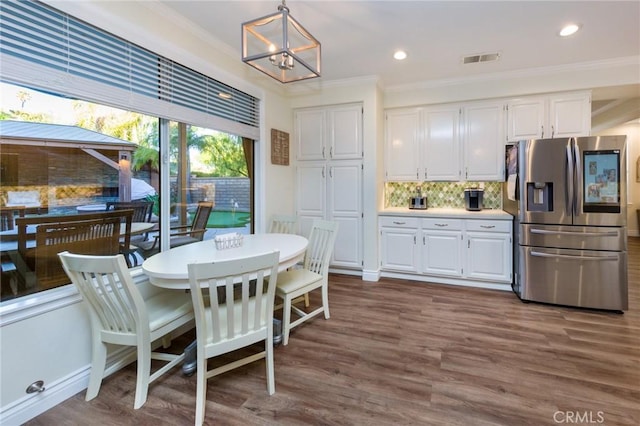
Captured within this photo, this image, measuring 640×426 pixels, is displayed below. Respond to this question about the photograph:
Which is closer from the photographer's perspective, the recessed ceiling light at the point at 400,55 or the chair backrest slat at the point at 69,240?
the chair backrest slat at the point at 69,240

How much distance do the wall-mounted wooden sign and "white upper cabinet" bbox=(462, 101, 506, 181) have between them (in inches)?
94.1

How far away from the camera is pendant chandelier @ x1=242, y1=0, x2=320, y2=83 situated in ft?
6.05

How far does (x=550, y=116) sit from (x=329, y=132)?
2.71 m

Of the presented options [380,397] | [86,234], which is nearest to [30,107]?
[86,234]

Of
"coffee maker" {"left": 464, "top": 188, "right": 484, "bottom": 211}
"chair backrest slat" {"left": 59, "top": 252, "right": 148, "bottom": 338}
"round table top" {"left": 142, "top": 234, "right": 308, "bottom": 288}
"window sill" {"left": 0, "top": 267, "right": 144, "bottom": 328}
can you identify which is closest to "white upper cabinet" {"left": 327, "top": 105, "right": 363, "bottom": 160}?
"coffee maker" {"left": 464, "top": 188, "right": 484, "bottom": 211}

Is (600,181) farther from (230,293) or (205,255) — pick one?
(205,255)

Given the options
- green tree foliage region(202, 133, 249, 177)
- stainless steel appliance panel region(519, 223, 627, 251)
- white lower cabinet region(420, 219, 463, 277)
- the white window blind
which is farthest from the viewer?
white lower cabinet region(420, 219, 463, 277)

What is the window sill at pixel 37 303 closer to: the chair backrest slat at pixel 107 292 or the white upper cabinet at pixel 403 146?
the chair backrest slat at pixel 107 292

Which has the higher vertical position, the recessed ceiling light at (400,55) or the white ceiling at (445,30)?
the recessed ceiling light at (400,55)

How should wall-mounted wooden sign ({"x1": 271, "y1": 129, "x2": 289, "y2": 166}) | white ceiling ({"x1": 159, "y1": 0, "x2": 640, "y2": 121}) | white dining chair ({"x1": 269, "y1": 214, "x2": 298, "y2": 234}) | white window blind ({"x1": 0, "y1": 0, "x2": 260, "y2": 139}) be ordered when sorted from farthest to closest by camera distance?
wall-mounted wooden sign ({"x1": 271, "y1": 129, "x2": 289, "y2": 166}) → white dining chair ({"x1": 269, "y1": 214, "x2": 298, "y2": 234}) → white ceiling ({"x1": 159, "y1": 0, "x2": 640, "y2": 121}) → white window blind ({"x1": 0, "y1": 0, "x2": 260, "y2": 139})

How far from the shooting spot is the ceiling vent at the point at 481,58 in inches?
129

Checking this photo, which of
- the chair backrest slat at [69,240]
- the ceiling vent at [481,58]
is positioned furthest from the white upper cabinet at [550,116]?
the chair backrest slat at [69,240]

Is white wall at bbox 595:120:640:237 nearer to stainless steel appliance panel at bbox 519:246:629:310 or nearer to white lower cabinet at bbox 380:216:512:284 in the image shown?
stainless steel appliance panel at bbox 519:246:629:310

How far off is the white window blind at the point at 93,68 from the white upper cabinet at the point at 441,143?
2784mm
